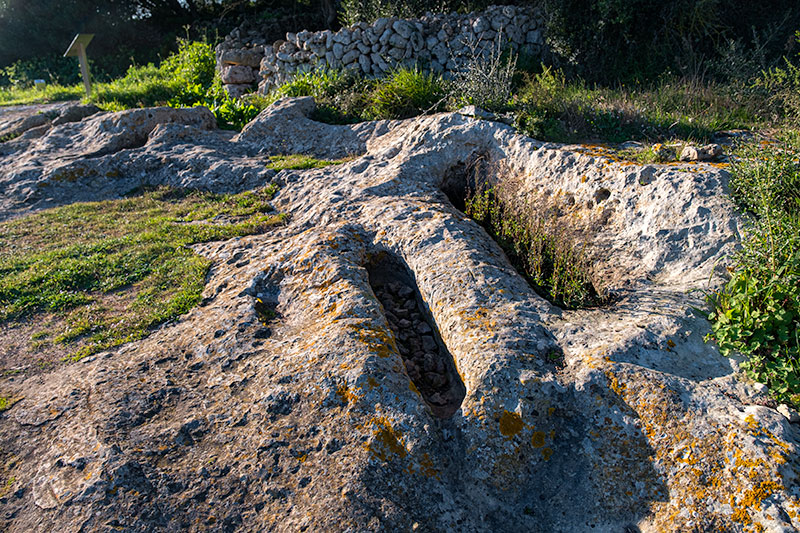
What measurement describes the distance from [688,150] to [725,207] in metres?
1.13

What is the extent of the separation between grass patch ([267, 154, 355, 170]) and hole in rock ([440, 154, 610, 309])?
196 cm

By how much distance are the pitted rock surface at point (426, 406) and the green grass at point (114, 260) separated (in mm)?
425

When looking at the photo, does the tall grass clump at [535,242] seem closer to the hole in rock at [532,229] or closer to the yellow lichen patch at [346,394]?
the hole in rock at [532,229]

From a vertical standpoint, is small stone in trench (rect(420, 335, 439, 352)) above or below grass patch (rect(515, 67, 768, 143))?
below

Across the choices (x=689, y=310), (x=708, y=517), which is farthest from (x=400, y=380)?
(x=689, y=310)

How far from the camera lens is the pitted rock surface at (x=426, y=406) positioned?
9.48 feet

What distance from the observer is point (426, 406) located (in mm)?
3412

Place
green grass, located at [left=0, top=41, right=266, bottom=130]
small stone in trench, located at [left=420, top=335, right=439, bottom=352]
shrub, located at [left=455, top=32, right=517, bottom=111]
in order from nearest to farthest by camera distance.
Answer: small stone in trench, located at [left=420, top=335, right=439, bottom=352], shrub, located at [left=455, top=32, right=517, bottom=111], green grass, located at [left=0, top=41, right=266, bottom=130]

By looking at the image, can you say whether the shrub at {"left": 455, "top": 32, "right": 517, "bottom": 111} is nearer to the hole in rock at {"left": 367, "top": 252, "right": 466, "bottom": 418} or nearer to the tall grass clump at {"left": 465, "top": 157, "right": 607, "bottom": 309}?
the tall grass clump at {"left": 465, "top": 157, "right": 607, "bottom": 309}

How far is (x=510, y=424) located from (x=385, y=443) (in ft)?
2.72

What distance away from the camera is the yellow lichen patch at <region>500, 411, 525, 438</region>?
3.23m

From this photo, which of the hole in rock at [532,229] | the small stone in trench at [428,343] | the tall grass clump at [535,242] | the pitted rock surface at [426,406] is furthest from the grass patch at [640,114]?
the small stone in trench at [428,343]

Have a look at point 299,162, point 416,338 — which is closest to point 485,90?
point 299,162

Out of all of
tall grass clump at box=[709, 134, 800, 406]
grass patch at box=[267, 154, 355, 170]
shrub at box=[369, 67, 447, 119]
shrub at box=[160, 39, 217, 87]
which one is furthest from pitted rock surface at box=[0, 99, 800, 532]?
shrub at box=[160, 39, 217, 87]
